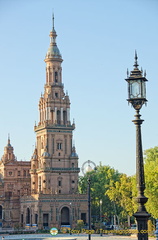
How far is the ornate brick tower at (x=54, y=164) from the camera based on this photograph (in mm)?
110625

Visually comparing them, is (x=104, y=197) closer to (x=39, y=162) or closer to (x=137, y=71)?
(x=39, y=162)

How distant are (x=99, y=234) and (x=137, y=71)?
69171 millimetres

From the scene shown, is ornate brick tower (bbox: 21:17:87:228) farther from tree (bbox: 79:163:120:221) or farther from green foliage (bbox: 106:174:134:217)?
green foliage (bbox: 106:174:134:217)

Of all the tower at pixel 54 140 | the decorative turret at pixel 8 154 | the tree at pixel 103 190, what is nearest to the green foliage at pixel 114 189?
the tree at pixel 103 190

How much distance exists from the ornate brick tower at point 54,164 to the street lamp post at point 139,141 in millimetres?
89163

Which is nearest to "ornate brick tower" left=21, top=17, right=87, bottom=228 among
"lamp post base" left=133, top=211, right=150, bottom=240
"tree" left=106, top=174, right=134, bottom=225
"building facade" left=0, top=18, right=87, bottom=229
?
"building facade" left=0, top=18, right=87, bottom=229

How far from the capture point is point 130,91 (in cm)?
2198

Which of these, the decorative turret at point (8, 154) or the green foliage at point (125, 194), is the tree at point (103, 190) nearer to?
the green foliage at point (125, 194)

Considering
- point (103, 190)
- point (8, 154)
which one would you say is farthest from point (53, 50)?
point (103, 190)

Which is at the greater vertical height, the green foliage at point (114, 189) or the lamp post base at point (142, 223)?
the green foliage at point (114, 189)

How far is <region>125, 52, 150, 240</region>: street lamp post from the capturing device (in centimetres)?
2105

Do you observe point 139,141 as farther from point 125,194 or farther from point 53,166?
point 53,166

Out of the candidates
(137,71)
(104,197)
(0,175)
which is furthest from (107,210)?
(137,71)

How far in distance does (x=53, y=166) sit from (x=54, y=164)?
1.54ft
